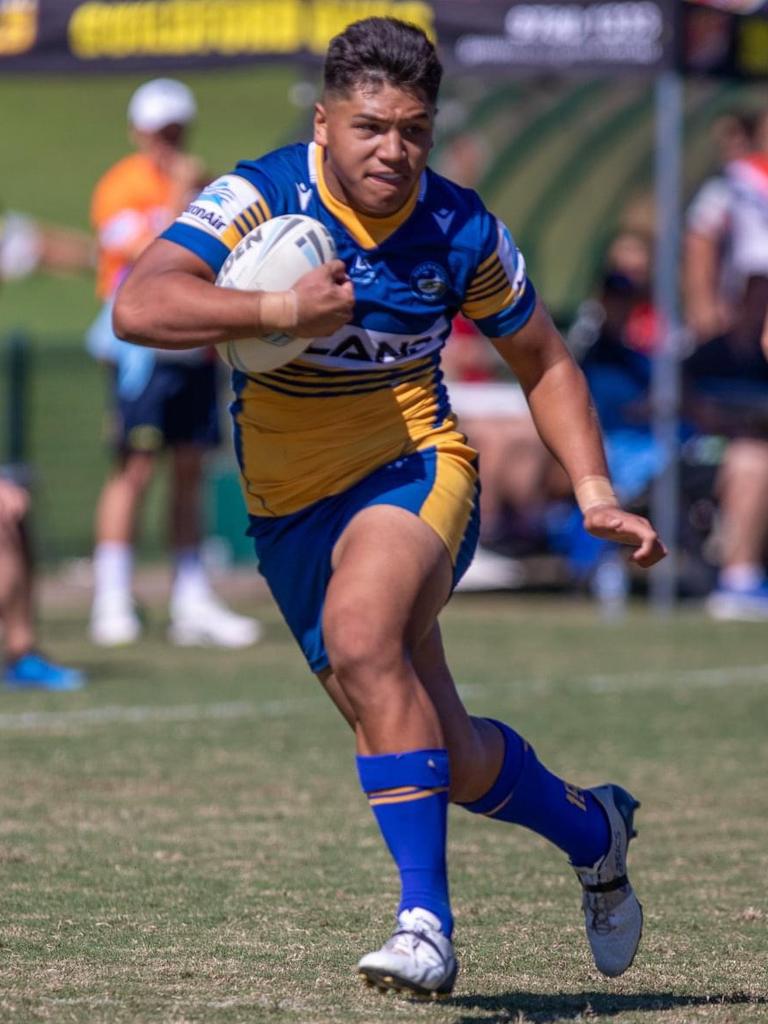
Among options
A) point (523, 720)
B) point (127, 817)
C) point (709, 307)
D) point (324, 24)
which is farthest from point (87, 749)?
point (709, 307)

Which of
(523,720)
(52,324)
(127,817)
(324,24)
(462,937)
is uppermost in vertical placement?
(324,24)

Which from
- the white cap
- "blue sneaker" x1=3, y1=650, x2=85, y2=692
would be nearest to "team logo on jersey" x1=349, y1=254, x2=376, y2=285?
"blue sneaker" x1=3, y1=650, x2=85, y2=692

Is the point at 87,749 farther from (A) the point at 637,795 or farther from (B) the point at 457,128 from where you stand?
(B) the point at 457,128

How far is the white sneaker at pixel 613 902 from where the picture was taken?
4.44 m

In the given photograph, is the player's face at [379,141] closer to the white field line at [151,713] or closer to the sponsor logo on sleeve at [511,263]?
the sponsor logo on sleeve at [511,263]

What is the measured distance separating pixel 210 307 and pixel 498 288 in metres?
0.78

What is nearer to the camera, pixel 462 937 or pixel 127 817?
pixel 462 937

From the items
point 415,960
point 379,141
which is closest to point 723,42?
point 379,141

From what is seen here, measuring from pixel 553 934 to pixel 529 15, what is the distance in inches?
304

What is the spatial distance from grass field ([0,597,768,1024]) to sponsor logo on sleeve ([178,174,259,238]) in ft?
4.97

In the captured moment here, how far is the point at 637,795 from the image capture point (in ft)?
22.3

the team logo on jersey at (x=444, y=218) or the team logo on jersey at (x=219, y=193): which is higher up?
the team logo on jersey at (x=219, y=193)

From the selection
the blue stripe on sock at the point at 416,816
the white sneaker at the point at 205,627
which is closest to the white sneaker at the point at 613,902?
the blue stripe on sock at the point at 416,816

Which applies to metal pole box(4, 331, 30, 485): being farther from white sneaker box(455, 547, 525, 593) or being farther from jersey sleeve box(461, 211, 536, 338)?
jersey sleeve box(461, 211, 536, 338)
